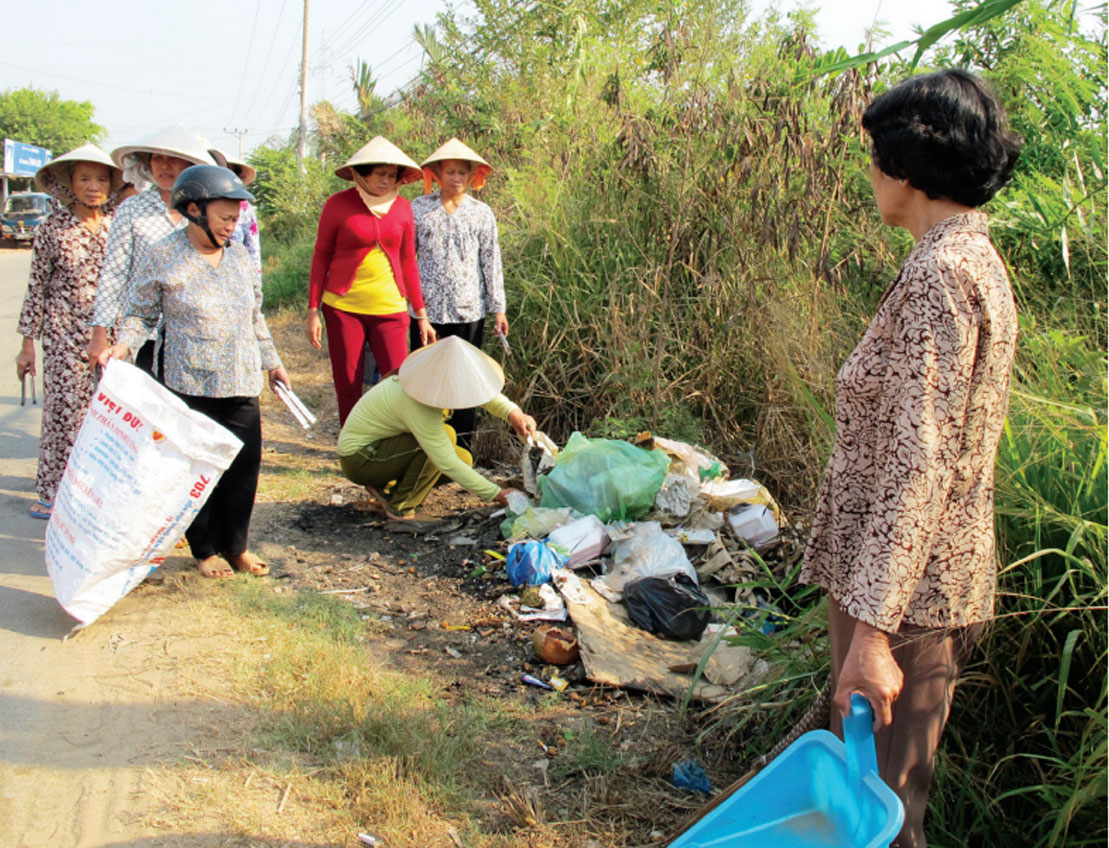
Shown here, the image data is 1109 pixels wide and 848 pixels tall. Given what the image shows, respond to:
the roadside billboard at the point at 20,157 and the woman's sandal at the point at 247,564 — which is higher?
the roadside billboard at the point at 20,157

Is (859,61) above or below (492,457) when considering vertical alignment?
above

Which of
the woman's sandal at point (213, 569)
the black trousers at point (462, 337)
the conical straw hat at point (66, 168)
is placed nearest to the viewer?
the woman's sandal at point (213, 569)

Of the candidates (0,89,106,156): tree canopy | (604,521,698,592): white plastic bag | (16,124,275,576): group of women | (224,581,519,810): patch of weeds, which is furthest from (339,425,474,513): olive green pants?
(0,89,106,156): tree canopy

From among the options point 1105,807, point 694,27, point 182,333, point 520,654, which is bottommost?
point 520,654

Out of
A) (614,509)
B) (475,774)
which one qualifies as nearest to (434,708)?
(475,774)

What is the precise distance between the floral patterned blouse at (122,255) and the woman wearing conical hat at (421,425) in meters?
1.26

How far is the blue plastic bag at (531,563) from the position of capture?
3.77 metres

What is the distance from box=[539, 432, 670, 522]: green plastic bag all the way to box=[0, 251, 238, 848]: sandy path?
1774 mm

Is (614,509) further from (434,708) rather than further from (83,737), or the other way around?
(83,737)

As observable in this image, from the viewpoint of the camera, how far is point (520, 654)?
11.1 feet

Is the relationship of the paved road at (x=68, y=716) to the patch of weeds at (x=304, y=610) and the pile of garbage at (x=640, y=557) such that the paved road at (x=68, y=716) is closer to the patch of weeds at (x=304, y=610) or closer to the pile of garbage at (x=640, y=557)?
the patch of weeds at (x=304, y=610)

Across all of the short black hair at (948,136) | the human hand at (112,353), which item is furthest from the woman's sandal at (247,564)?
the short black hair at (948,136)

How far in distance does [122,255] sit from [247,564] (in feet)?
4.59

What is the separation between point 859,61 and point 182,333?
3068 millimetres
